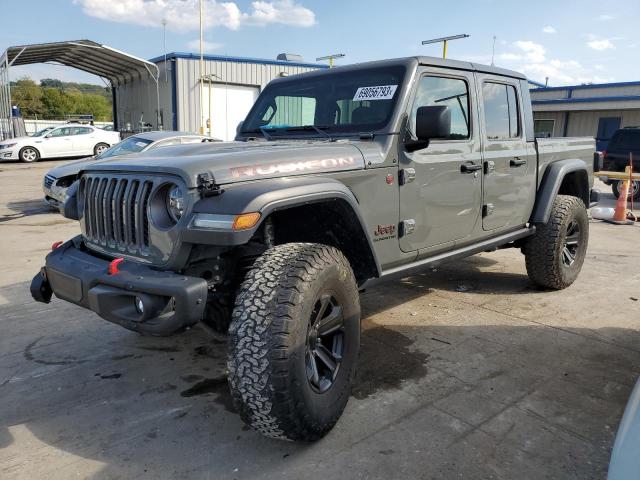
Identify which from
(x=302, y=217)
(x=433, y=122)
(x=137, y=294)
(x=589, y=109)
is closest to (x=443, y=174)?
(x=433, y=122)

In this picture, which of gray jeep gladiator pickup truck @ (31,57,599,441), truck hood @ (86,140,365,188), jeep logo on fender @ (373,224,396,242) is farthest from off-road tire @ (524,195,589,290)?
truck hood @ (86,140,365,188)

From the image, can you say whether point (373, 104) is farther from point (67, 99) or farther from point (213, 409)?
point (67, 99)

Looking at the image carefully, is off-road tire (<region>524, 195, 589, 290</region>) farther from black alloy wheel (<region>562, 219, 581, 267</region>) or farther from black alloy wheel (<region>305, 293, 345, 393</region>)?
black alloy wheel (<region>305, 293, 345, 393</region>)

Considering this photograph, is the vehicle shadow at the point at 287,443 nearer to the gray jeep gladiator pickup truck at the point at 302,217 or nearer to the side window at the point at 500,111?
the gray jeep gladiator pickup truck at the point at 302,217

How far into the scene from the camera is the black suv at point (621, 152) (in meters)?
12.8

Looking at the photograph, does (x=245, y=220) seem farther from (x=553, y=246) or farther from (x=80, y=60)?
(x=80, y=60)

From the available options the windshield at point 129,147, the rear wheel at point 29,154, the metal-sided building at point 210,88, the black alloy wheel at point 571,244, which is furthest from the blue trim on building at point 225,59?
the black alloy wheel at point 571,244

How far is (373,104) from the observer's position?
3453mm

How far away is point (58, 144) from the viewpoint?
64.6 ft

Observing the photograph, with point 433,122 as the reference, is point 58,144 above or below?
below

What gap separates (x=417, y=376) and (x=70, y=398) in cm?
212

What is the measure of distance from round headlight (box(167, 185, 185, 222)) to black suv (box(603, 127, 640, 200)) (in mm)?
12875

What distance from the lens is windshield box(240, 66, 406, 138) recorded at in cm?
342

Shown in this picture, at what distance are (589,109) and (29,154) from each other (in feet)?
80.9
